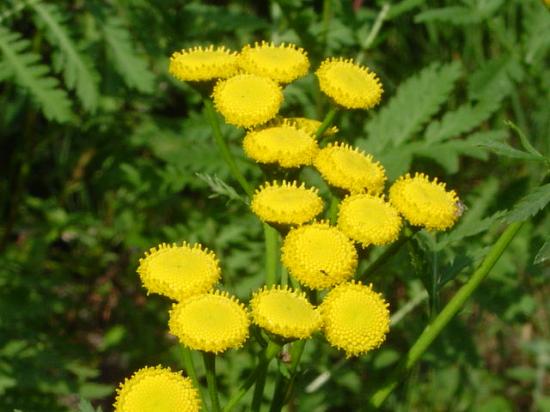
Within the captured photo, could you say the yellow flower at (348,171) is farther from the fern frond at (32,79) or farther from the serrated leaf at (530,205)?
the fern frond at (32,79)

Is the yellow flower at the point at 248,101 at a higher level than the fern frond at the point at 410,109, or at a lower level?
higher

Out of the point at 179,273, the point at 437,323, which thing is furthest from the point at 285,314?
the point at 437,323

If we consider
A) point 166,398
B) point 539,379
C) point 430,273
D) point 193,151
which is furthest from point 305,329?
point 539,379

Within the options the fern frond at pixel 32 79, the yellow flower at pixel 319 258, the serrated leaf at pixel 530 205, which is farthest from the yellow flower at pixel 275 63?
the fern frond at pixel 32 79

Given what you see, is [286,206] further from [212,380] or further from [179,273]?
[212,380]

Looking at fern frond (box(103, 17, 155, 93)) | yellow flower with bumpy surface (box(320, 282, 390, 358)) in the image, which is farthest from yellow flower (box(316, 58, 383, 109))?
fern frond (box(103, 17, 155, 93))

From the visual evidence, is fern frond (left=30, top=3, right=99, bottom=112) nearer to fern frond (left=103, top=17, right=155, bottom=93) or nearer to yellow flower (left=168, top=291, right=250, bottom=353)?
fern frond (left=103, top=17, right=155, bottom=93)

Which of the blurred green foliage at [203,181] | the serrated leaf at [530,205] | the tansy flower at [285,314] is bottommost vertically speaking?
the blurred green foliage at [203,181]

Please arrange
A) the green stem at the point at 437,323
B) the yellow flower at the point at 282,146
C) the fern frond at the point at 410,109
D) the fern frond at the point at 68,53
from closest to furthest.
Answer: the green stem at the point at 437,323, the yellow flower at the point at 282,146, the fern frond at the point at 410,109, the fern frond at the point at 68,53
